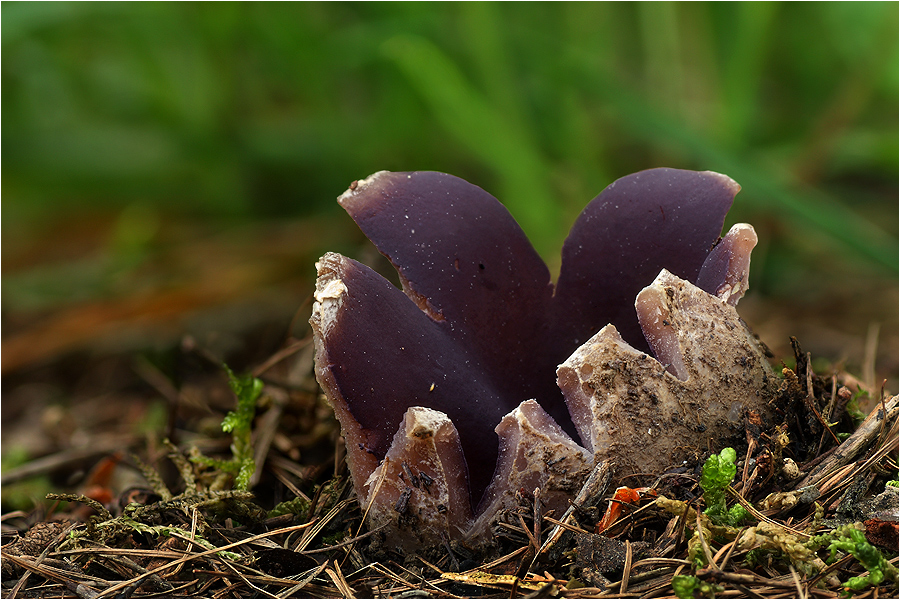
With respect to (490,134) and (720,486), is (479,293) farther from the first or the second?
(490,134)

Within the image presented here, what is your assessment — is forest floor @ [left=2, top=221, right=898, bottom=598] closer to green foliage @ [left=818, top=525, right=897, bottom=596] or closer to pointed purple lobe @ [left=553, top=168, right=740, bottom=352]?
green foliage @ [left=818, top=525, right=897, bottom=596]

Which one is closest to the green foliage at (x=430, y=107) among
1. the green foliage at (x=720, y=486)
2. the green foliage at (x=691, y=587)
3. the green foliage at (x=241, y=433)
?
the green foliage at (x=241, y=433)

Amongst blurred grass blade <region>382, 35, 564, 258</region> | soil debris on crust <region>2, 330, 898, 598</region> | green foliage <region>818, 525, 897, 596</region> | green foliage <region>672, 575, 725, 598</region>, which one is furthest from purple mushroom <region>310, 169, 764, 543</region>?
blurred grass blade <region>382, 35, 564, 258</region>

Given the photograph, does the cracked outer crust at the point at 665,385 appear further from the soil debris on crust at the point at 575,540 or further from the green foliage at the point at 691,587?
the green foliage at the point at 691,587

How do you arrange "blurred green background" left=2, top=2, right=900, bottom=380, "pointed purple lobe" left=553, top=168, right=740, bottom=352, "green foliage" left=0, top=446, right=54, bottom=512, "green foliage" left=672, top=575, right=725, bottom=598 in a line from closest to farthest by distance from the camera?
"green foliage" left=672, top=575, right=725, bottom=598, "pointed purple lobe" left=553, top=168, right=740, bottom=352, "green foliage" left=0, top=446, right=54, bottom=512, "blurred green background" left=2, top=2, right=900, bottom=380

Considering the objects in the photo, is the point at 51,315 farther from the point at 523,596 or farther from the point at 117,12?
the point at 523,596

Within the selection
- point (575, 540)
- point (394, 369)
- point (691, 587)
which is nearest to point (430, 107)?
point (394, 369)
